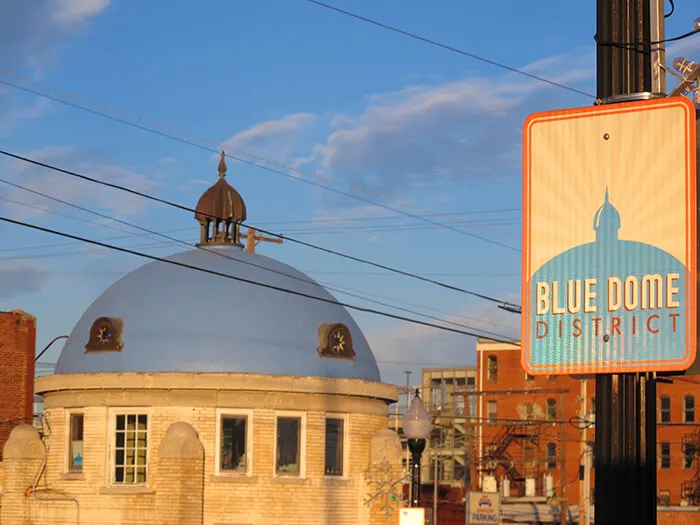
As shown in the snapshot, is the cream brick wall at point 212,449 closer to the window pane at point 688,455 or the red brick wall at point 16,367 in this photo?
the red brick wall at point 16,367

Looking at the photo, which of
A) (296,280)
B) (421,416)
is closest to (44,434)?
(296,280)

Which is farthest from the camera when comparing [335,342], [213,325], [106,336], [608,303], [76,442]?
[335,342]

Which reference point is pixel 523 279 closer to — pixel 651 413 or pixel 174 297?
pixel 651 413

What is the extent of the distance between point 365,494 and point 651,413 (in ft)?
112

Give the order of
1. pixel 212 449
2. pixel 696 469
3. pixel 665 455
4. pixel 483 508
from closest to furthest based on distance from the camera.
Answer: pixel 212 449, pixel 483 508, pixel 696 469, pixel 665 455

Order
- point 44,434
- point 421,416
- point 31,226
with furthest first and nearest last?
1. point 44,434
2. point 421,416
3. point 31,226

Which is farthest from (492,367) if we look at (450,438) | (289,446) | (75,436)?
(75,436)

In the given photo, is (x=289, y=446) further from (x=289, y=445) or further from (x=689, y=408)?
(x=689, y=408)

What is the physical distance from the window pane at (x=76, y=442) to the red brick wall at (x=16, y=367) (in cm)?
1510

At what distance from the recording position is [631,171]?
22.8 ft

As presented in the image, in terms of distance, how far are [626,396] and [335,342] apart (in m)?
33.2

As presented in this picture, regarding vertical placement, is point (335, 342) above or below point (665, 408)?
above

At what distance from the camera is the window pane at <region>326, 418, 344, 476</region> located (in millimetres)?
39656

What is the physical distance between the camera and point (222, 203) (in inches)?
1703
